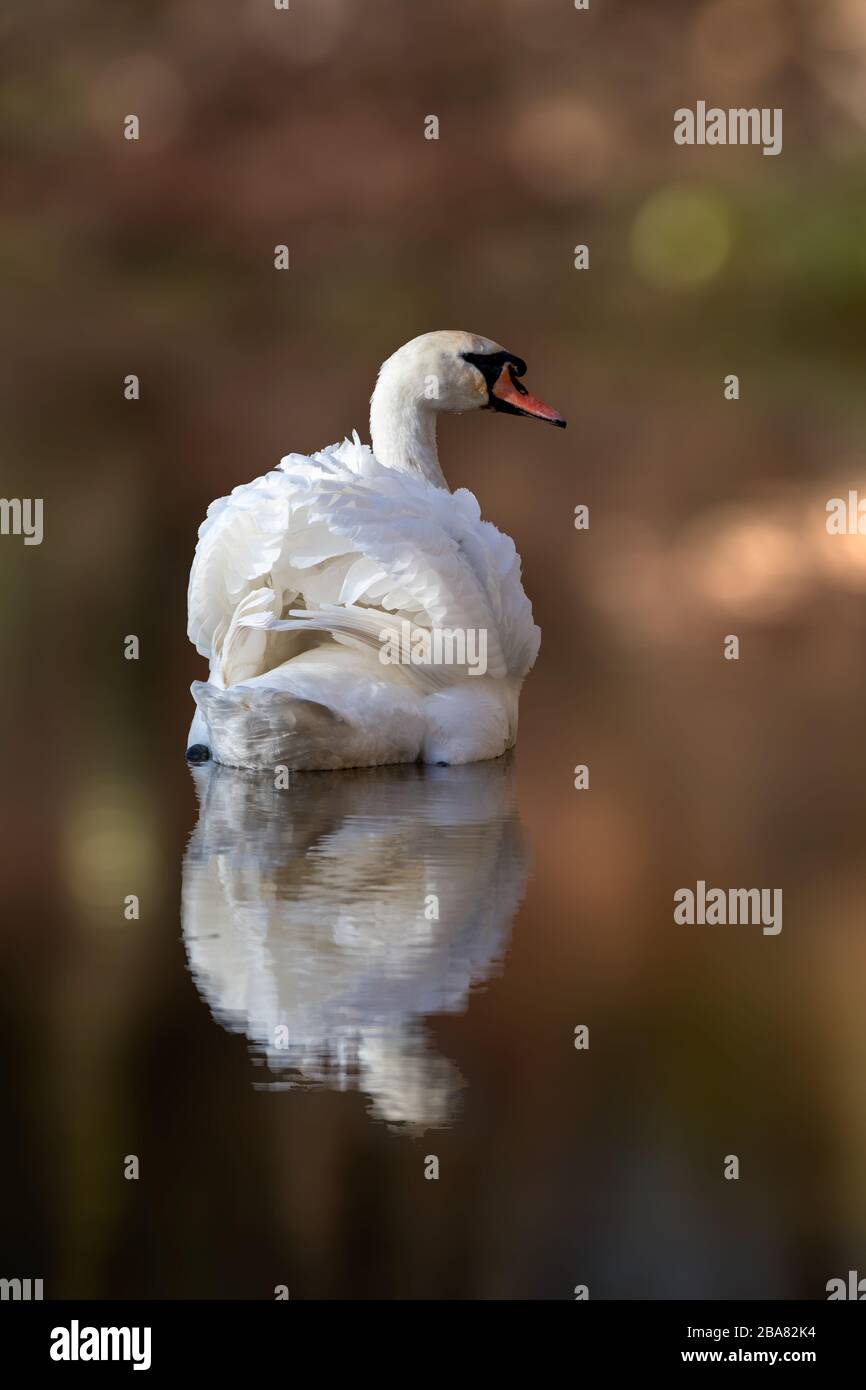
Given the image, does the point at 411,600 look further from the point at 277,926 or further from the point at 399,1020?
the point at 399,1020

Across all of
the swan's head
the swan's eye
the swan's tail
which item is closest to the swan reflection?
the swan's tail

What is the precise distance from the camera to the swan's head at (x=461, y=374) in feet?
17.7

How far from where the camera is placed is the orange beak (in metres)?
5.62

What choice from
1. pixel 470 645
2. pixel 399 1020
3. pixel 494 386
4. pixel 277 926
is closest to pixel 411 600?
pixel 470 645

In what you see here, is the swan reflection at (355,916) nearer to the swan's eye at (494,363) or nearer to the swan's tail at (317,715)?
the swan's tail at (317,715)

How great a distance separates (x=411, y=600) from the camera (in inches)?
179

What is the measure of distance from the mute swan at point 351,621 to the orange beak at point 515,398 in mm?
772

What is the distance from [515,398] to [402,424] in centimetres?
48

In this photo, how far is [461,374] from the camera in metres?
5.50

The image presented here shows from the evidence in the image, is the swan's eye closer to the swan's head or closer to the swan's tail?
the swan's head

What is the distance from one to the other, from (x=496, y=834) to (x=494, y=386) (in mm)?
2146

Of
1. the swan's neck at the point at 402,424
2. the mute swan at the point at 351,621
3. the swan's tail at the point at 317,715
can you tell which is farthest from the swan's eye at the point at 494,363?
the swan's tail at the point at 317,715

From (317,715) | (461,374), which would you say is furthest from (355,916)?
(461,374)

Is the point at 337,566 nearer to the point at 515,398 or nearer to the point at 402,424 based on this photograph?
the point at 402,424
